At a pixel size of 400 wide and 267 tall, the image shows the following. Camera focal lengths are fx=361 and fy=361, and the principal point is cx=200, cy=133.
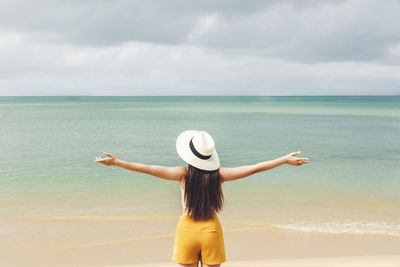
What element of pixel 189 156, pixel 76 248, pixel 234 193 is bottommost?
pixel 76 248

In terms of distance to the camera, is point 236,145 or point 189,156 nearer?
point 189,156

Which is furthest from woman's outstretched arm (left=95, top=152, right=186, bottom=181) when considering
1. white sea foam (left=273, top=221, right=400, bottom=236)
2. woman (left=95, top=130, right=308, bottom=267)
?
white sea foam (left=273, top=221, right=400, bottom=236)

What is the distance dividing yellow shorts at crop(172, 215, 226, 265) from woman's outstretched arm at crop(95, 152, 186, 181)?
0.38 metres

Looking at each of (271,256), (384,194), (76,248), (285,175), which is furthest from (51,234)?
(384,194)

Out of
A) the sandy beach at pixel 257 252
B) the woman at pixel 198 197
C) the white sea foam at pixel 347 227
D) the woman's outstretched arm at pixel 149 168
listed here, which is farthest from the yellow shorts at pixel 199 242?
the white sea foam at pixel 347 227

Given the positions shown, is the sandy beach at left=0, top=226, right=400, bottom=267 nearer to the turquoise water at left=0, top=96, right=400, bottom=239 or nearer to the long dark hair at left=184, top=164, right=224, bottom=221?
the turquoise water at left=0, top=96, right=400, bottom=239

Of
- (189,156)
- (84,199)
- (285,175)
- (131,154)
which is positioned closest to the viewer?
(189,156)

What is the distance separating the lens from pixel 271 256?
6.54m

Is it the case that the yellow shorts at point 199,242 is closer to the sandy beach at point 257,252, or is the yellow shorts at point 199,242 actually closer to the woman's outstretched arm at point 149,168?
the woman's outstretched arm at point 149,168

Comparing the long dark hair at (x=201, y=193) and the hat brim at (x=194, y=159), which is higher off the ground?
the hat brim at (x=194, y=159)

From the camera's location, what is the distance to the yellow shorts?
3.04 m

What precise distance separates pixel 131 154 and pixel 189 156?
18.6m

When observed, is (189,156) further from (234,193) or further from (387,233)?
(234,193)

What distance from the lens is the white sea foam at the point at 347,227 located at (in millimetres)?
7796
